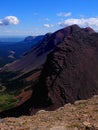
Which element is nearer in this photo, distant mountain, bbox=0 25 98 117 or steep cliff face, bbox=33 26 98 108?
distant mountain, bbox=0 25 98 117

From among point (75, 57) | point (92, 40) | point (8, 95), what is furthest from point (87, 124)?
point (8, 95)

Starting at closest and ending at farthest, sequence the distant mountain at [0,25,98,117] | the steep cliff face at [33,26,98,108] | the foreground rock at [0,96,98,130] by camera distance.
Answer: the foreground rock at [0,96,98,130] → the distant mountain at [0,25,98,117] → the steep cliff face at [33,26,98,108]

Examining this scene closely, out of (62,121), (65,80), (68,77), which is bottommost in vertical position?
(65,80)

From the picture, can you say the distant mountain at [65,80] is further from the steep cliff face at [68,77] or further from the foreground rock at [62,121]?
the foreground rock at [62,121]

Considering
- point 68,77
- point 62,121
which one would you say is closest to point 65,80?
point 68,77

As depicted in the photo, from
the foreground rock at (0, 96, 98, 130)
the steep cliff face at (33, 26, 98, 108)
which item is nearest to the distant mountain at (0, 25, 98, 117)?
the steep cliff face at (33, 26, 98, 108)

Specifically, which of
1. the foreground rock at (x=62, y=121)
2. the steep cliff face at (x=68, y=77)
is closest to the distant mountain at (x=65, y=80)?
the steep cliff face at (x=68, y=77)

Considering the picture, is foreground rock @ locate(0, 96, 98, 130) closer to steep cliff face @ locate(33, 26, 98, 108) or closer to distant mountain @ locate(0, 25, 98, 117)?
distant mountain @ locate(0, 25, 98, 117)

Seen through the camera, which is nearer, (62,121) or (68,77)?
(62,121)

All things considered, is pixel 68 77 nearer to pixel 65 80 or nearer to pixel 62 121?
pixel 65 80

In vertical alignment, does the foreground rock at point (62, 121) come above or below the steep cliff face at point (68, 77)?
above
